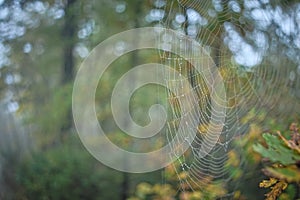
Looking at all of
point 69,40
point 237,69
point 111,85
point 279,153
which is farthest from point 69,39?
point 279,153

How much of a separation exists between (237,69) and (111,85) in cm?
98

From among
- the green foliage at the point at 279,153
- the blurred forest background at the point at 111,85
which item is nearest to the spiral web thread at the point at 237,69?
the blurred forest background at the point at 111,85

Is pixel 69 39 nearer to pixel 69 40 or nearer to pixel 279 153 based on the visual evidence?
pixel 69 40

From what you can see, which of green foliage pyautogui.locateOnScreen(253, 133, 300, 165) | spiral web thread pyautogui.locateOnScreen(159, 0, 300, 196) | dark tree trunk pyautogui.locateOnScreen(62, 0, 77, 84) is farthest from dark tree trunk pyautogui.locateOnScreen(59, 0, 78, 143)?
green foliage pyautogui.locateOnScreen(253, 133, 300, 165)

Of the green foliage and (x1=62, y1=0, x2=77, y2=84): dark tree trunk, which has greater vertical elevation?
(x1=62, y1=0, x2=77, y2=84): dark tree trunk

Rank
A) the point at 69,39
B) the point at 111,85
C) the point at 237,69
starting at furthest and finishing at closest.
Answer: the point at 69,39 → the point at 111,85 → the point at 237,69

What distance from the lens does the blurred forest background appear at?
2.17m

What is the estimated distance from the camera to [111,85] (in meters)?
2.80

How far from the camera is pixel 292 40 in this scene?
7.22 feet

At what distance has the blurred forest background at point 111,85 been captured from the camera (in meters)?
2.17

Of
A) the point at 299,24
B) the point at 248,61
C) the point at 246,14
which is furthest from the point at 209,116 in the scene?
the point at 299,24

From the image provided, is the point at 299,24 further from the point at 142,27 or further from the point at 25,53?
the point at 25,53

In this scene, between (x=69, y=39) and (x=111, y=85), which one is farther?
(x=69, y=39)

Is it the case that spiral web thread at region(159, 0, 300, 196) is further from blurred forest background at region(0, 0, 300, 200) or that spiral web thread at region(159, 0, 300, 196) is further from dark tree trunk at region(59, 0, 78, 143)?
dark tree trunk at region(59, 0, 78, 143)
